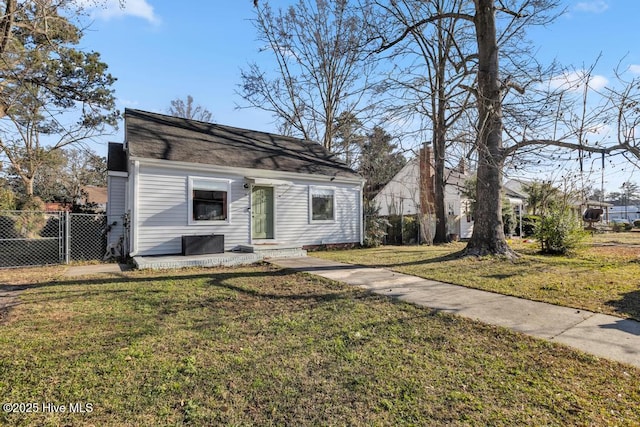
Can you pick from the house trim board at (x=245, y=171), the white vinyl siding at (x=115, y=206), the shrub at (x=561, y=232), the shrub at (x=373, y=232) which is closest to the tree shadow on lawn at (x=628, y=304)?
the shrub at (x=561, y=232)

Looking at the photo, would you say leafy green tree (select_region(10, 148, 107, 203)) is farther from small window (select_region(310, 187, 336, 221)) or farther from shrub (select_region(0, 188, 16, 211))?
small window (select_region(310, 187, 336, 221))

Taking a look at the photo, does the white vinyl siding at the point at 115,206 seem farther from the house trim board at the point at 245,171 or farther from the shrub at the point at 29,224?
the shrub at the point at 29,224

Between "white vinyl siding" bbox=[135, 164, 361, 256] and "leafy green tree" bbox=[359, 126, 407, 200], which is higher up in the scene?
"leafy green tree" bbox=[359, 126, 407, 200]

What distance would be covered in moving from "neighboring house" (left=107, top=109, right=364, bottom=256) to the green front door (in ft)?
0.12

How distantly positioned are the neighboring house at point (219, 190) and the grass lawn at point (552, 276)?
3.33 metres

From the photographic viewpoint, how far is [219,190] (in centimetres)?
1068

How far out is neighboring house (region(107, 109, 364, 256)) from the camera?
9555mm

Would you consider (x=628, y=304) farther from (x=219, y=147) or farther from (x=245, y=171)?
(x=219, y=147)

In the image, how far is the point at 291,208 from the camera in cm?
1217

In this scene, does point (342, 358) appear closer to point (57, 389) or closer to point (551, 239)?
point (57, 389)

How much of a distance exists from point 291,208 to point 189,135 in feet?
15.1

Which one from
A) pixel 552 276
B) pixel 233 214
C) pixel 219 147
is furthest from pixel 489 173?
pixel 219 147

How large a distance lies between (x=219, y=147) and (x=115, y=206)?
3879mm

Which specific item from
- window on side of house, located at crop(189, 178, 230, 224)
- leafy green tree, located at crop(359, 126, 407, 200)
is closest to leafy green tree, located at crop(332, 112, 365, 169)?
leafy green tree, located at crop(359, 126, 407, 200)
